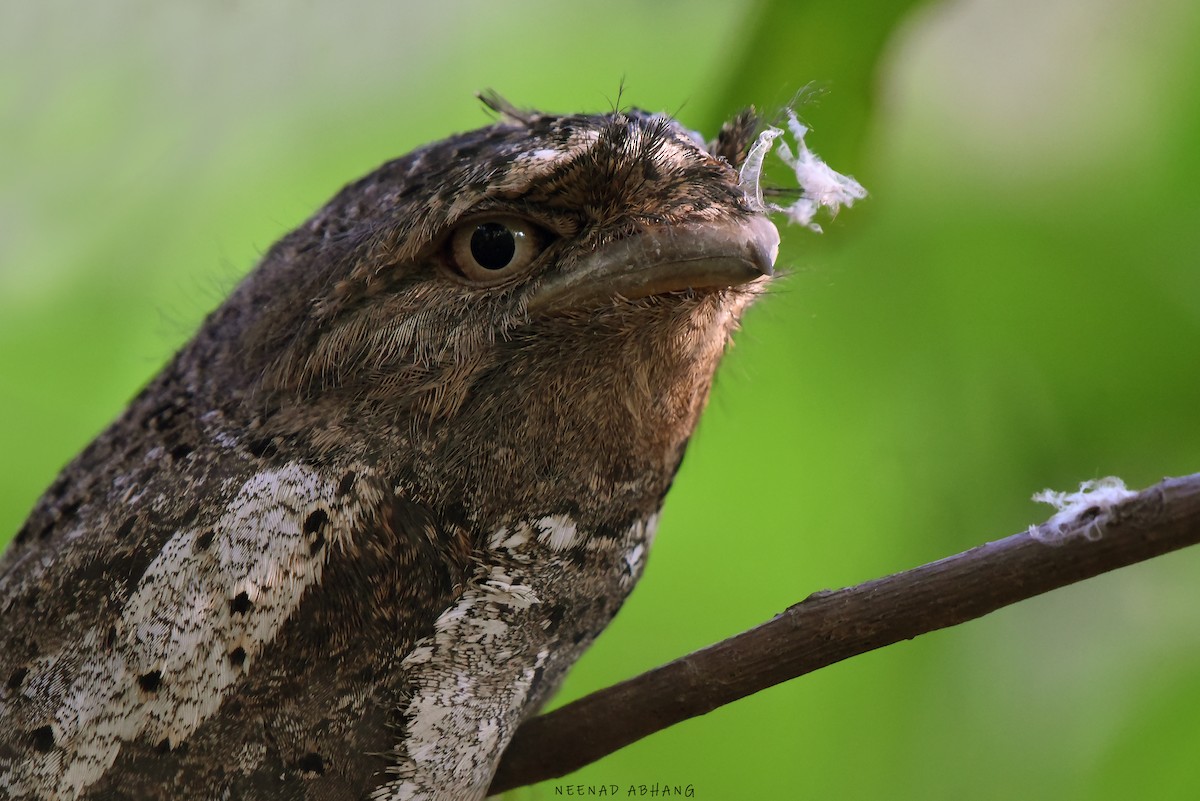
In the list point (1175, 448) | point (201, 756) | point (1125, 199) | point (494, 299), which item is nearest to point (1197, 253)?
point (1125, 199)

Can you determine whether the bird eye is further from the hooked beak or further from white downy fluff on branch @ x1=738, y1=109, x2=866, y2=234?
white downy fluff on branch @ x1=738, y1=109, x2=866, y2=234

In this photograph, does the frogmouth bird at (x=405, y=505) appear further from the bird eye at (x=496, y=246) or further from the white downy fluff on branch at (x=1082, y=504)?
the white downy fluff on branch at (x=1082, y=504)

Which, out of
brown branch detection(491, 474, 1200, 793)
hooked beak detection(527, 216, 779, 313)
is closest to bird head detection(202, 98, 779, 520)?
hooked beak detection(527, 216, 779, 313)

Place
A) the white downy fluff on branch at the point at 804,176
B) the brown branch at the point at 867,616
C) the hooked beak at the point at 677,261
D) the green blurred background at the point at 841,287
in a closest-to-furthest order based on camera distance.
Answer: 1. the brown branch at the point at 867,616
2. the hooked beak at the point at 677,261
3. the white downy fluff on branch at the point at 804,176
4. the green blurred background at the point at 841,287

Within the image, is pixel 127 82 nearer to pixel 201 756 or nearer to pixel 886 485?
pixel 201 756

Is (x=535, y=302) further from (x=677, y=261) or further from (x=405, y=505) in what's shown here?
(x=405, y=505)

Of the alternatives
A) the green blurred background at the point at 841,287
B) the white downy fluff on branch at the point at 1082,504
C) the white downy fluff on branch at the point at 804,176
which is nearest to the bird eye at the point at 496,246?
the white downy fluff on branch at the point at 804,176

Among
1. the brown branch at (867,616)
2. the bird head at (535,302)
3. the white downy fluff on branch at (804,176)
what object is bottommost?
the brown branch at (867,616)
